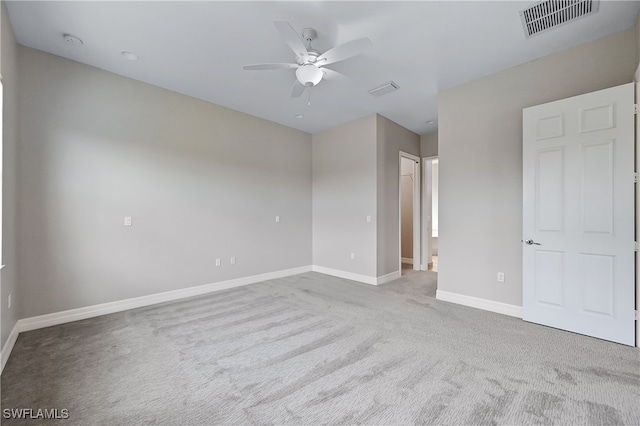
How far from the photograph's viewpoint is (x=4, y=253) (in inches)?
90.0

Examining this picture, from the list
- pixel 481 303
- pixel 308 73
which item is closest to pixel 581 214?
pixel 481 303

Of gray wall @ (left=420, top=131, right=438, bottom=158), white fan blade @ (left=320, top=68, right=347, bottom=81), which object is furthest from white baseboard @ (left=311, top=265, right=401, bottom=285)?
white fan blade @ (left=320, top=68, right=347, bottom=81)

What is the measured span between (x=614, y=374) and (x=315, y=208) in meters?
4.58

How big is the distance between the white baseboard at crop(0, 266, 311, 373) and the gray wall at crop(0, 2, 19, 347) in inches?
5.1

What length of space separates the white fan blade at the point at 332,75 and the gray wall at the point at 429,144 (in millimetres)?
3126

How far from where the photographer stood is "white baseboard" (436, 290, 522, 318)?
125 inches

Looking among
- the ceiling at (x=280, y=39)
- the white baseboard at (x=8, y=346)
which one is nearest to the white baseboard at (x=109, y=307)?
the white baseboard at (x=8, y=346)

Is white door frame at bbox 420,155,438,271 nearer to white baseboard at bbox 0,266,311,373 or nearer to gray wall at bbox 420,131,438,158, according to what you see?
gray wall at bbox 420,131,438,158

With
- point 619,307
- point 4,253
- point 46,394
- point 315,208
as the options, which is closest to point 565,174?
point 619,307

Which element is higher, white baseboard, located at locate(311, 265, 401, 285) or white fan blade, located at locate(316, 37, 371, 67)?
white fan blade, located at locate(316, 37, 371, 67)

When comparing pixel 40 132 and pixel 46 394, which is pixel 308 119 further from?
pixel 46 394

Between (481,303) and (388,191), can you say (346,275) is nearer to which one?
(388,191)

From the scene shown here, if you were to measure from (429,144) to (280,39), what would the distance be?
4176 millimetres

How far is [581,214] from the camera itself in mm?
2670
